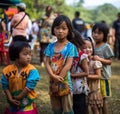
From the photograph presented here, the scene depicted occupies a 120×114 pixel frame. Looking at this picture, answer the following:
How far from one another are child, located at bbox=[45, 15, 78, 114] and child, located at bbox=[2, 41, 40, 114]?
10.0 inches

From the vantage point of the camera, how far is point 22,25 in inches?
367

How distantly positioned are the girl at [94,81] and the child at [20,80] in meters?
1.01

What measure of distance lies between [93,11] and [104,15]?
8.54m

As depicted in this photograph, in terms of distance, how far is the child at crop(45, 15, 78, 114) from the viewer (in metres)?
4.23

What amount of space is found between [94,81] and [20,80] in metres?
1.25

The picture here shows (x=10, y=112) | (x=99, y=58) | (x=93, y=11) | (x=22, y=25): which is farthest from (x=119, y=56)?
(x=93, y=11)

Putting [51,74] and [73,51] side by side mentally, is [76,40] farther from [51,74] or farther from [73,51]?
[51,74]

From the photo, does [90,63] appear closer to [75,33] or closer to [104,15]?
[75,33]

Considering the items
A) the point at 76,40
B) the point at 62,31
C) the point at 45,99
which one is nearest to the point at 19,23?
the point at 45,99

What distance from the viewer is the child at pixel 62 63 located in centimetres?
423

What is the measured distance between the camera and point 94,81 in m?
4.97

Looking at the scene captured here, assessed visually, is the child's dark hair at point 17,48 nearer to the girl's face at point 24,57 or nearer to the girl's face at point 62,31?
the girl's face at point 24,57

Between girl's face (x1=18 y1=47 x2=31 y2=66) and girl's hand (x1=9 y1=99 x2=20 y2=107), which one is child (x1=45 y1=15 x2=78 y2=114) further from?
girl's hand (x1=9 y1=99 x2=20 y2=107)

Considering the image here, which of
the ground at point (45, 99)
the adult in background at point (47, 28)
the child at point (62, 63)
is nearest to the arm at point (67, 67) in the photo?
the child at point (62, 63)
